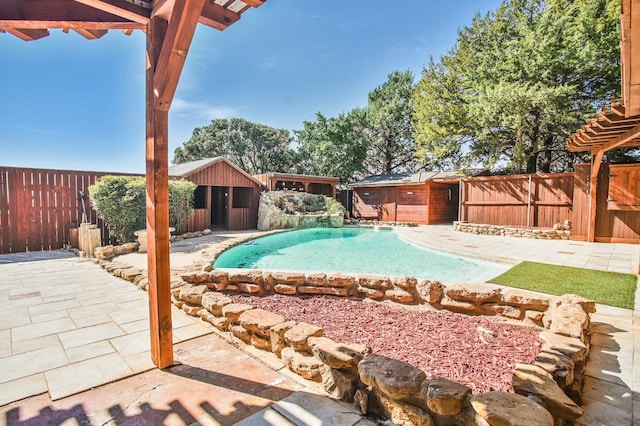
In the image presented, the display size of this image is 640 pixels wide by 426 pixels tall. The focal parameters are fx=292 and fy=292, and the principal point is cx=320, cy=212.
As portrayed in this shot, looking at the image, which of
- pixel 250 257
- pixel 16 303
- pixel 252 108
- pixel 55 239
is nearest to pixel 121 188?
pixel 55 239

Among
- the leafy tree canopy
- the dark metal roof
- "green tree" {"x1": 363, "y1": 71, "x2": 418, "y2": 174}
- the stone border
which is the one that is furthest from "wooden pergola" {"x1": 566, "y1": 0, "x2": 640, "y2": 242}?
the leafy tree canopy

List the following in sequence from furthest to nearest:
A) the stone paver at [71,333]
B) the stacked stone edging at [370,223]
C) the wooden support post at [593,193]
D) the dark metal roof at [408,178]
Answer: the stacked stone edging at [370,223], the dark metal roof at [408,178], the wooden support post at [593,193], the stone paver at [71,333]

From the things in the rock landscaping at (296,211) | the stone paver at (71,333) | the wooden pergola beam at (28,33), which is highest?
the wooden pergola beam at (28,33)

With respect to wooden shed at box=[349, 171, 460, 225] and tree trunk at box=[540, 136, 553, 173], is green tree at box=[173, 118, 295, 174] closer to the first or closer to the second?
wooden shed at box=[349, 171, 460, 225]

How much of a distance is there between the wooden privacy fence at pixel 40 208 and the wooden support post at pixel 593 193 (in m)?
14.4

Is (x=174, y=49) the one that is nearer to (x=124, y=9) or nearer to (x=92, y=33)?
(x=124, y=9)

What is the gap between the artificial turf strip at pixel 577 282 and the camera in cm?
401

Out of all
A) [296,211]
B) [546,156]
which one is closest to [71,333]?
[296,211]

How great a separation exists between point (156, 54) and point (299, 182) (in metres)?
16.5

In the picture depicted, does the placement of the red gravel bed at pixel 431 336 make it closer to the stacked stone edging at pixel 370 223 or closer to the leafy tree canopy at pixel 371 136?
the stacked stone edging at pixel 370 223

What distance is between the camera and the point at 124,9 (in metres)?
2.06

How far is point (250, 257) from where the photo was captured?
867 cm

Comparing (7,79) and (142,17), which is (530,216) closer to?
(142,17)

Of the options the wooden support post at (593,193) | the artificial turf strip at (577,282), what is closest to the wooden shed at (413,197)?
the wooden support post at (593,193)
